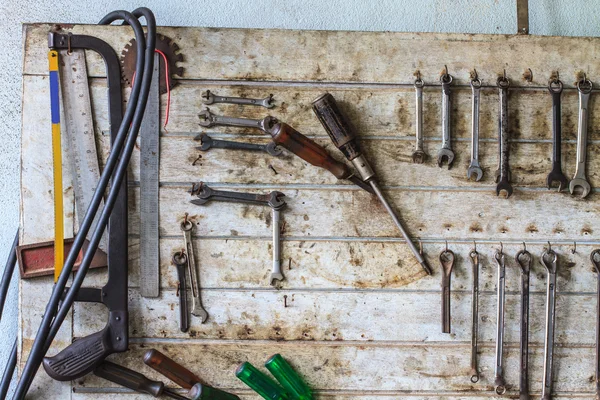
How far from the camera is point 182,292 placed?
55.7 inches

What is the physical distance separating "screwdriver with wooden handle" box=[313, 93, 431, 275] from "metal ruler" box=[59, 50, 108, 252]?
55 cm

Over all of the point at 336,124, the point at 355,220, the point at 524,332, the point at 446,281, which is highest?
the point at 336,124

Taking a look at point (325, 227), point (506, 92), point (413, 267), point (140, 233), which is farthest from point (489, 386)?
point (140, 233)

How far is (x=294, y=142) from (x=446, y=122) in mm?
383

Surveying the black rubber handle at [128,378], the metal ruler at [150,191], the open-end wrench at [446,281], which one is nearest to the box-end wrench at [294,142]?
the metal ruler at [150,191]

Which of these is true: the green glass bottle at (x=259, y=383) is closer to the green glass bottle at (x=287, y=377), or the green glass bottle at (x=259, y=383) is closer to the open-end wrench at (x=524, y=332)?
the green glass bottle at (x=287, y=377)

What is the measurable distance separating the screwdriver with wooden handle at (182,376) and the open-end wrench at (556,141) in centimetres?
95

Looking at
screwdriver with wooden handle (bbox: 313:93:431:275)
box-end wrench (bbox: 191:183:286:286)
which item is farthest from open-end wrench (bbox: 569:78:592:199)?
box-end wrench (bbox: 191:183:286:286)

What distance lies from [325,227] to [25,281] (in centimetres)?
74

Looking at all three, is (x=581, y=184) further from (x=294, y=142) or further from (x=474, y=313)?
(x=294, y=142)

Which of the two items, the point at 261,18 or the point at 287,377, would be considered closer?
the point at 287,377

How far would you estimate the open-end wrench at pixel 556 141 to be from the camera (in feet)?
4.70

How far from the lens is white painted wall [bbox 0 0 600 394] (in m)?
1.54

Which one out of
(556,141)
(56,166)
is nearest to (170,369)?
(56,166)
